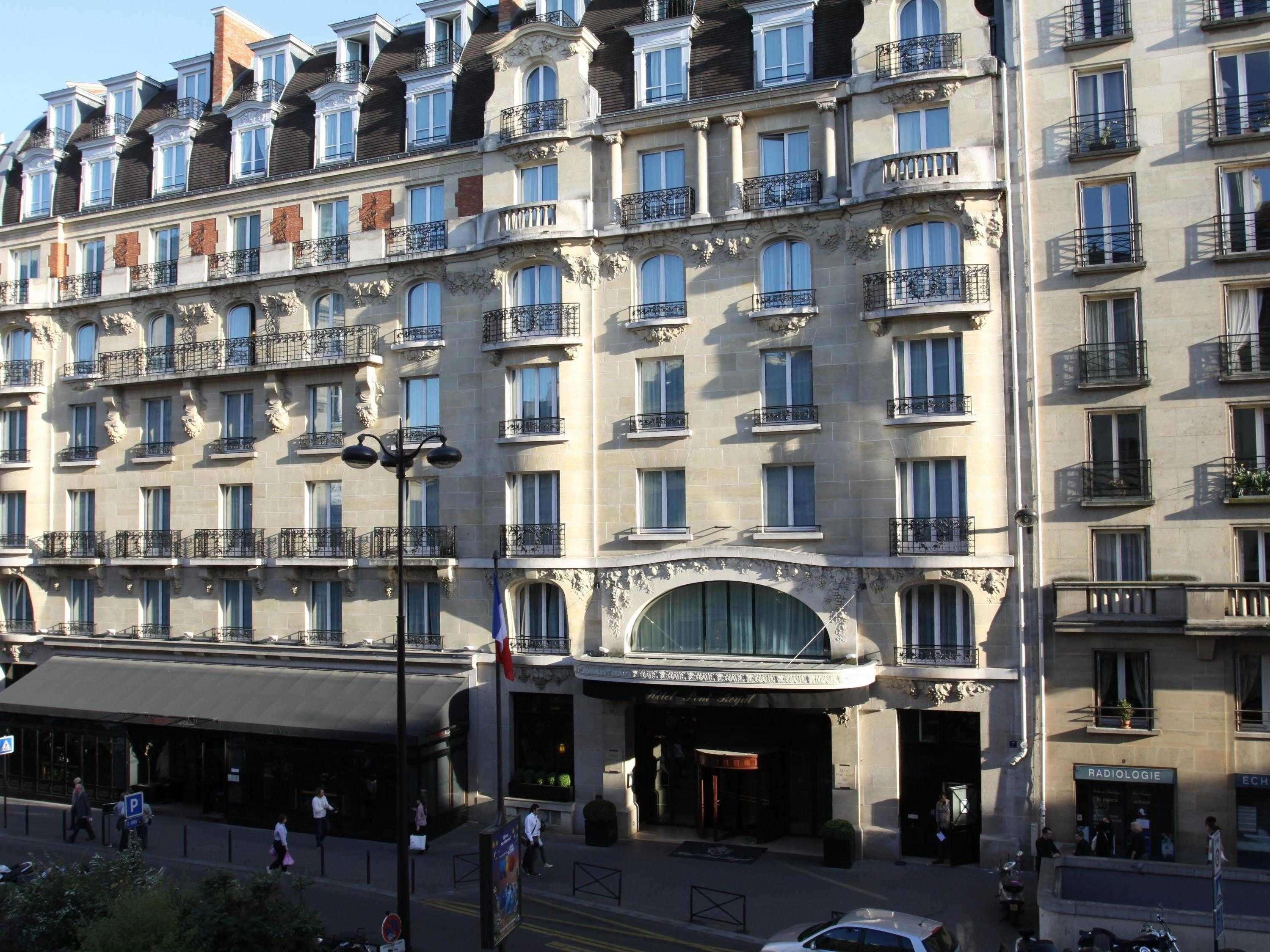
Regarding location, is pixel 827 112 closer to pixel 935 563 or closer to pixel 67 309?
pixel 935 563

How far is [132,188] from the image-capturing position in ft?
116

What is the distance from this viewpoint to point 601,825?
26.4 m

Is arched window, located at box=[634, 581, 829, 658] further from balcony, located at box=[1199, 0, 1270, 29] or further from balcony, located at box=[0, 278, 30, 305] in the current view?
balcony, located at box=[0, 278, 30, 305]

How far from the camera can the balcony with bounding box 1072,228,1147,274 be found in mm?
24000

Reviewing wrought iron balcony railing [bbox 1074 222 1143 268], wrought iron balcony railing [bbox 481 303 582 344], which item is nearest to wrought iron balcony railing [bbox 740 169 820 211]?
wrought iron balcony railing [bbox 481 303 582 344]

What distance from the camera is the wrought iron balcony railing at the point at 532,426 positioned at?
1101 inches

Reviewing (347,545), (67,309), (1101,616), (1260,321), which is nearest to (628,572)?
(347,545)

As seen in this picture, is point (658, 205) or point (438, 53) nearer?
point (658, 205)

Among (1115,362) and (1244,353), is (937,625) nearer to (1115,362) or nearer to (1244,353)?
(1115,362)

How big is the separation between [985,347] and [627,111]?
10.8 metres

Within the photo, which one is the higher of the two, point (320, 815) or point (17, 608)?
point (17, 608)

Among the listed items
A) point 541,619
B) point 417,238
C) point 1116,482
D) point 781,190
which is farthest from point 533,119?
point 1116,482

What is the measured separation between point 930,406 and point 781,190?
6454 millimetres

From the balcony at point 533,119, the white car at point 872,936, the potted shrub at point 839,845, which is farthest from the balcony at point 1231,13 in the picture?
the white car at point 872,936
